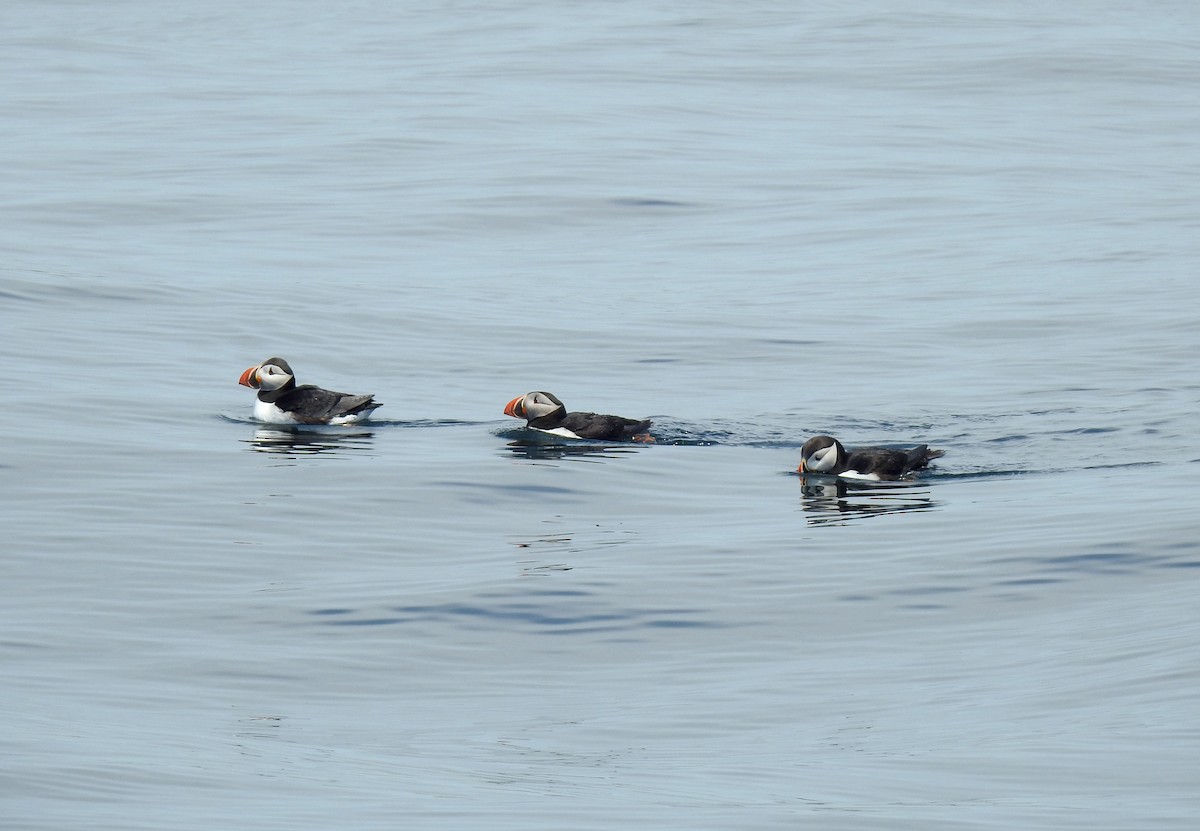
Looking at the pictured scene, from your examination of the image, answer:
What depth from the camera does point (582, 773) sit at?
27.6 ft

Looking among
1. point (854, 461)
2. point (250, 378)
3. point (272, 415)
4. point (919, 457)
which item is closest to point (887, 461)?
point (854, 461)

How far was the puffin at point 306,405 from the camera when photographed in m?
18.2

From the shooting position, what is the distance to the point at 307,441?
1761 cm

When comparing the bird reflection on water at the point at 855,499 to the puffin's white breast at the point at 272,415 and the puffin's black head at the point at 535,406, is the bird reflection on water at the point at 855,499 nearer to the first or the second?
the puffin's black head at the point at 535,406

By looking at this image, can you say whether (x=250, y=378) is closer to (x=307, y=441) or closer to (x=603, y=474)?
(x=307, y=441)

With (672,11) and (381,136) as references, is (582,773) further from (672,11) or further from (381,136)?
(672,11)

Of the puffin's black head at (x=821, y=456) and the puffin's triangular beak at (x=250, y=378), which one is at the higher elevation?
the puffin's triangular beak at (x=250, y=378)

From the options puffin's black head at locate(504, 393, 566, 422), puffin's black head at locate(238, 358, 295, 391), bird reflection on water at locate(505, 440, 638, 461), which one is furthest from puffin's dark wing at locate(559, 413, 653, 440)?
puffin's black head at locate(238, 358, 295, 391)

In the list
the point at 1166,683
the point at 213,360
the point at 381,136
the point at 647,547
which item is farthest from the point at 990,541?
the point at 381,136

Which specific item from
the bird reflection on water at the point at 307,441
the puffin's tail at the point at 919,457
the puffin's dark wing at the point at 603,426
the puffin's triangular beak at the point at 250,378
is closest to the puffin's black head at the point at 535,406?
the puffin's dark wing at the point at 603,426

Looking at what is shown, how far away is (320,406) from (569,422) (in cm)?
262

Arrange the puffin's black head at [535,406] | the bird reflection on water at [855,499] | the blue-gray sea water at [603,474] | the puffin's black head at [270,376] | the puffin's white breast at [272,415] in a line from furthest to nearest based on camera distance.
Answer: the puffin's black head at [270,376]
the puffin's white breast at [272,415]
the puffin's black head at [535,406]
the bird reflection on water at [855,499]
the blue-gray sea water at [603,474]

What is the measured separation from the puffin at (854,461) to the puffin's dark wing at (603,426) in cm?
185

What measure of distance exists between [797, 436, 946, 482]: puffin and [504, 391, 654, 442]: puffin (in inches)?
73.3
